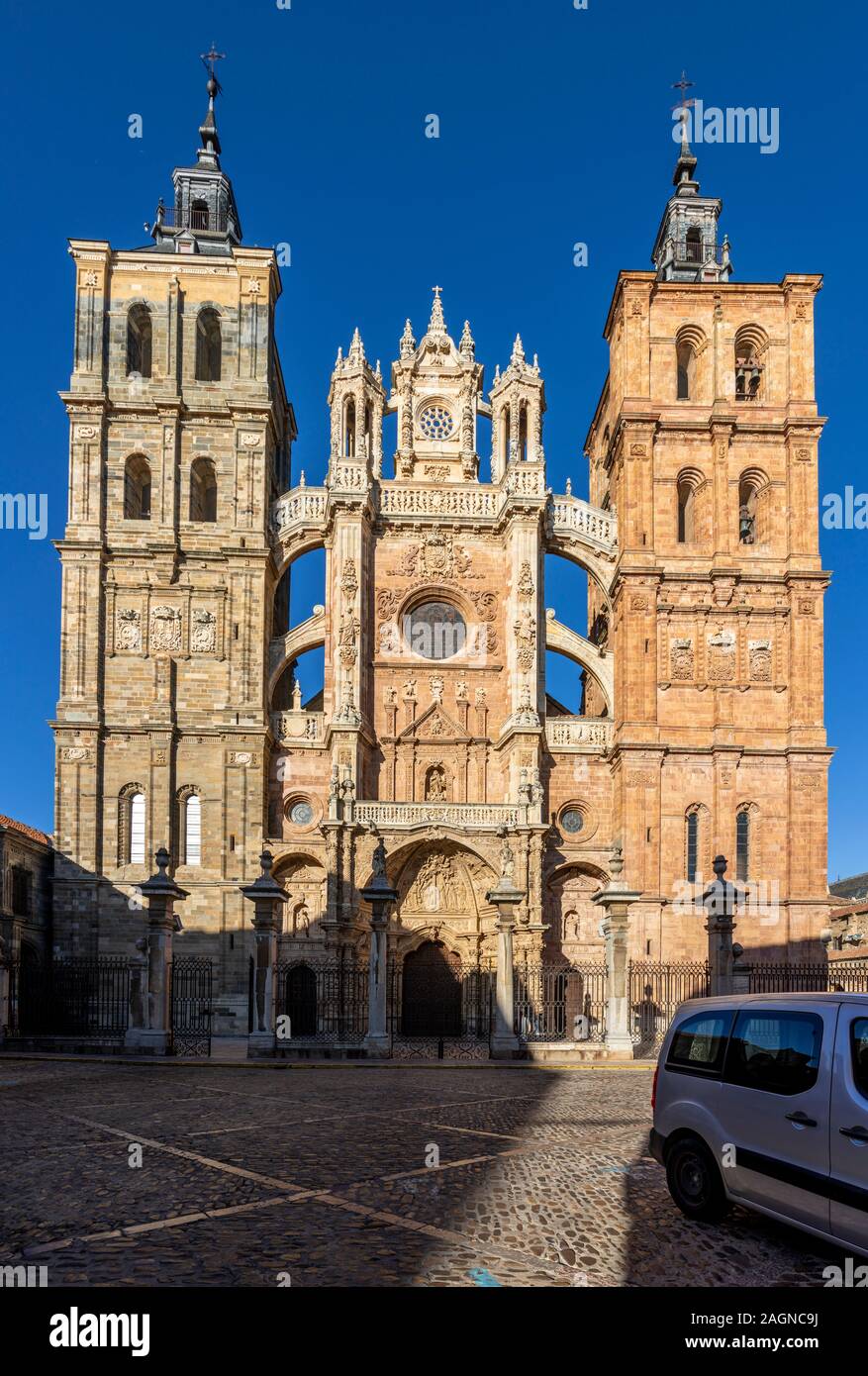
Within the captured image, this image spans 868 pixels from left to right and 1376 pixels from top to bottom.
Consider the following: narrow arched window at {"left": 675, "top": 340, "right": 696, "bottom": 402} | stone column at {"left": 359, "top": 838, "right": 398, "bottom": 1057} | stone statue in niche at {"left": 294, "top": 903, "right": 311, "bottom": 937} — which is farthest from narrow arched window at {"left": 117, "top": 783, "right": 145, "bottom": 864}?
narrow arched window at {"left": 675, "top": 340, "right": 696, "bottom": 402}

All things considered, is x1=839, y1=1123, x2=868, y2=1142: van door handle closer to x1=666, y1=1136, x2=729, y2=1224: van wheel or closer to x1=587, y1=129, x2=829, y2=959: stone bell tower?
x1=666, y1=1136, x2=729, y2=1224: van wheel

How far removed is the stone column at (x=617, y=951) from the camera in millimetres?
21953

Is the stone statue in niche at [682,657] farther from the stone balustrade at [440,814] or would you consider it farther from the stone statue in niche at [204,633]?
the stone statue in niche at [204,633]

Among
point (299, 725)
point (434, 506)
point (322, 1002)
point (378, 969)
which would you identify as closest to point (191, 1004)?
point (322, 1002)

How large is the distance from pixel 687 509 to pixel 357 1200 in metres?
32.2

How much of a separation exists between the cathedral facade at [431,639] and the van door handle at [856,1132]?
79.8 ft

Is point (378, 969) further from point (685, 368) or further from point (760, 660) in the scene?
point (685, 368)

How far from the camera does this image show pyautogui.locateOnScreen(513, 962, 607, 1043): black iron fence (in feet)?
80.5

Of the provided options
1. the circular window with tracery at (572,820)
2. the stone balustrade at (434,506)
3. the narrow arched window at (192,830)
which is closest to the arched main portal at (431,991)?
the circular window with tracery at (572,820)

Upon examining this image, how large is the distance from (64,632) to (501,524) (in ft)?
49.0

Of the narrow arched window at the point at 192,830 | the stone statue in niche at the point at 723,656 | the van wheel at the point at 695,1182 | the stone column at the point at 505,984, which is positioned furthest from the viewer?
the stone statue in niche at the point at 723,656

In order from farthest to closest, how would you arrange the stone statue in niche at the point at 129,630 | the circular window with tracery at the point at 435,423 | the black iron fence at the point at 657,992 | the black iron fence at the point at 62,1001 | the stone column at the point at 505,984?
1. the circular window with tracery at the point at 435,423
2. the stone statue in niche at the point at 129,630
3. the black iron fence at the point at 657,992
4. the black iron fence at the point at 62,1001
5. the stone column at the point at 505,984

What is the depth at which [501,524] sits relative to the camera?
35.5m

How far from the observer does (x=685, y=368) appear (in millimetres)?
38156
